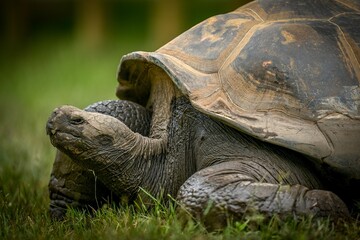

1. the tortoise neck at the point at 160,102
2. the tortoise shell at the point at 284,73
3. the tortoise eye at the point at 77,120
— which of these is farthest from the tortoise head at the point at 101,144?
the tortoise shell at the point at 284,73

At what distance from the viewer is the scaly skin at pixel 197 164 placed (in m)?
3.18

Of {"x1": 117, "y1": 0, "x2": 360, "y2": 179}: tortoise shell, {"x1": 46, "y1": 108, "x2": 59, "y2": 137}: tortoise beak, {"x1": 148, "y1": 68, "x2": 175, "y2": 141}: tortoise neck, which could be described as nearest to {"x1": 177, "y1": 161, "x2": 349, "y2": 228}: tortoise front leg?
{"x1": 117, "y1": 0, "x2": 360, "y2": 179}: tortoise shell

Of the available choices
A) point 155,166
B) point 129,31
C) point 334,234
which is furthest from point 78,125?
point 129,31

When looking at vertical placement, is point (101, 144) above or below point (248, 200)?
above

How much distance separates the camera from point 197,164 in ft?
12.1

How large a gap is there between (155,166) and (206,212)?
29.5 inches

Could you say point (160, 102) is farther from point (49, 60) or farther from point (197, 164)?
point (49, 60)

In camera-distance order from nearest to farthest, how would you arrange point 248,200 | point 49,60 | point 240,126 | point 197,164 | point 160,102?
point 248,200 < point 240,126 < point 197,164 < point 160,102 < point 49,60

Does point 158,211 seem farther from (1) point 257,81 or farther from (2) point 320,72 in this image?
(2) point 320,72

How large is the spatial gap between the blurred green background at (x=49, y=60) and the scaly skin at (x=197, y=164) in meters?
0.65

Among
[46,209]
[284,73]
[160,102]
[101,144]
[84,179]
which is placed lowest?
[46,209]

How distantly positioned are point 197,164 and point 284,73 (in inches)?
29.5

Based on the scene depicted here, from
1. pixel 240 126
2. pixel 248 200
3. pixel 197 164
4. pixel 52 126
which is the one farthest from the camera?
pixel 197 164

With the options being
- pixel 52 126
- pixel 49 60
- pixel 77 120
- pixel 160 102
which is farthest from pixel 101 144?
pixel 49 60
